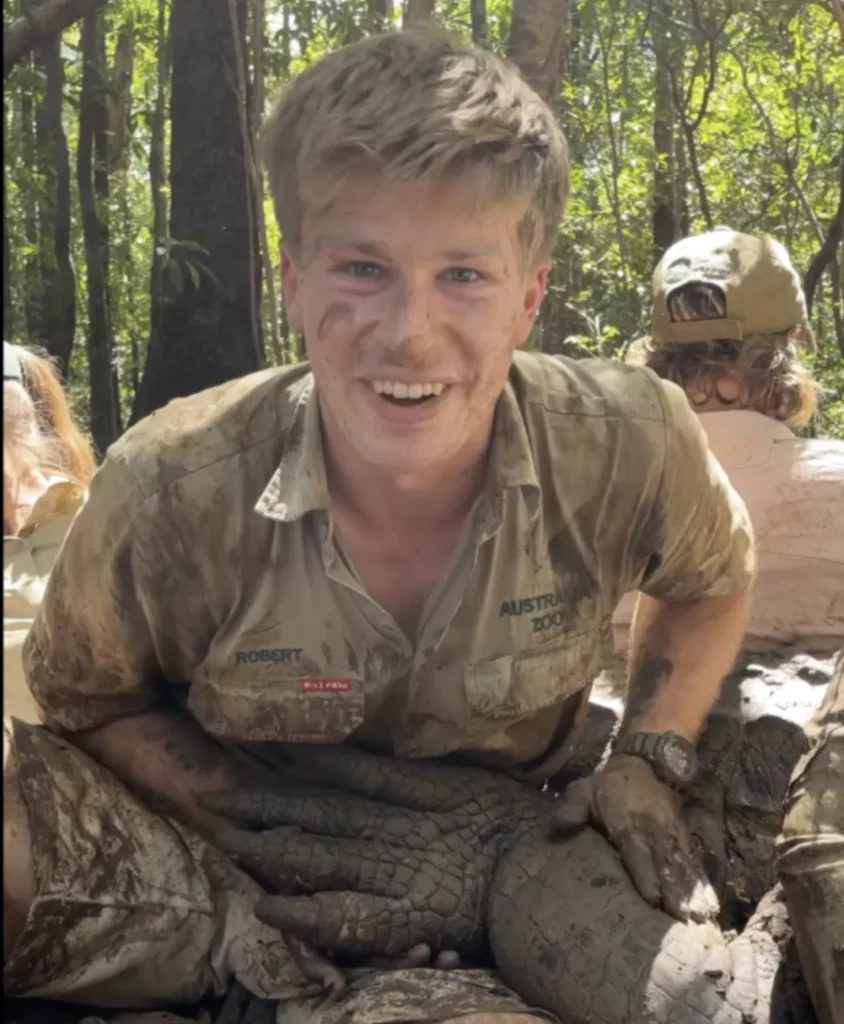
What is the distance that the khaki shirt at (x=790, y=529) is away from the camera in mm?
2742

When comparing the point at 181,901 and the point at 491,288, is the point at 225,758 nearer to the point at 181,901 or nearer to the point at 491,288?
the point at 181,901

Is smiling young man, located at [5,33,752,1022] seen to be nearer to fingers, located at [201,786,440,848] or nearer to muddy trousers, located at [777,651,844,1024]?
fingers, located at [201,786,440,848]

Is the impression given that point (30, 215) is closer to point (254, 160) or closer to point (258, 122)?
point (258, 122)

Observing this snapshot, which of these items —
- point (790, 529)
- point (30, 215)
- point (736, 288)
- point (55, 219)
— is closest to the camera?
point (790, 529)

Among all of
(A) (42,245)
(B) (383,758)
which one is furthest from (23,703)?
(A) (42,245)

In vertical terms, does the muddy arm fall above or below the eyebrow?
below

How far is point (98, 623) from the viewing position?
1.69 meters

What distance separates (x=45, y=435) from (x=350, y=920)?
5.08 feet

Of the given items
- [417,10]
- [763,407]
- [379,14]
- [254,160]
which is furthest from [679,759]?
[379,14]

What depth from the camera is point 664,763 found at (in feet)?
6.01

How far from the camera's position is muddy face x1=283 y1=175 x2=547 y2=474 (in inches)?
59.9

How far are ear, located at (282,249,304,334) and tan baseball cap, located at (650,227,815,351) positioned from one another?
143cm

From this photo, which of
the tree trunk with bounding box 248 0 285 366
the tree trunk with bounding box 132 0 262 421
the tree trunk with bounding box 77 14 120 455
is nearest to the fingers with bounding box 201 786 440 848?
the tree trunk with bounding box 132 0 262 421

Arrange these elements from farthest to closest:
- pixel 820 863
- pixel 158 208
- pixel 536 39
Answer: pixel 158 208 < pixel 536 39 < pixel 820 863
